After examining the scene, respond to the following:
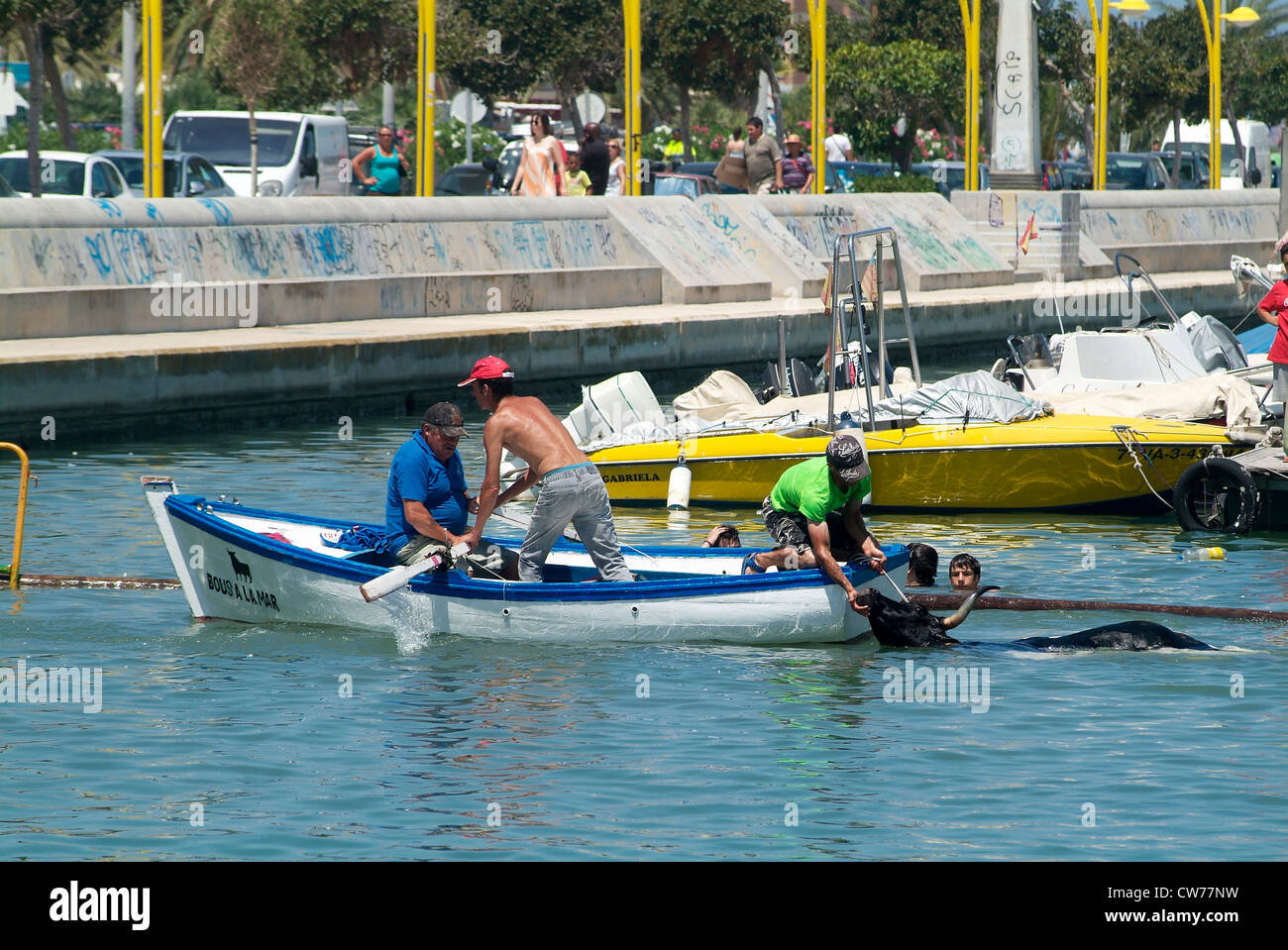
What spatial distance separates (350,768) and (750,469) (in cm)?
750

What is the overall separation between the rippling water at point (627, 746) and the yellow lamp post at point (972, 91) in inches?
883

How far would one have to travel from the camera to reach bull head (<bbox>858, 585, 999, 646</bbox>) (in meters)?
11.1

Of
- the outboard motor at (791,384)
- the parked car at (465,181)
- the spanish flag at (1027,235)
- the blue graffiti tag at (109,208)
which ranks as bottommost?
the outboard motor at (791,384)

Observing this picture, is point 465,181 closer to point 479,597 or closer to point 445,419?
point 479,597

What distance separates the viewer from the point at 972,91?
35375 millimetres

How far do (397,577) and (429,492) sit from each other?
0.52m

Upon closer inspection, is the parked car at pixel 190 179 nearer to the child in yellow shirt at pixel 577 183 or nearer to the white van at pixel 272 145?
the white van at pixel 272 145

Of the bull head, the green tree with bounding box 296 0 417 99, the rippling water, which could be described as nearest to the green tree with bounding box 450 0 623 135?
the green tree with bounding box 296 0 417 99

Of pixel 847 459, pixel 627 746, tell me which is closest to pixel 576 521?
pixel 847 459

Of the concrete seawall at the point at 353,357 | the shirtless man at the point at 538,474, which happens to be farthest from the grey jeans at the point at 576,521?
the concrete seawall at the point at 353,357

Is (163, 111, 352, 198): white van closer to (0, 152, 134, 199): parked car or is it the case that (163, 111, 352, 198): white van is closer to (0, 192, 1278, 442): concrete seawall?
(0, 152, 134, 199): parked car

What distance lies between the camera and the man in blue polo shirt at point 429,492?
35.9 ft

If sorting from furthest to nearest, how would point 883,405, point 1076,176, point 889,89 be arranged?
point 889,89 → point 1076,176 → point 883,405

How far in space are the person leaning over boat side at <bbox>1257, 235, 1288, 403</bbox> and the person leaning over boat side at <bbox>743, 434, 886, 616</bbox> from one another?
5.22 metres
